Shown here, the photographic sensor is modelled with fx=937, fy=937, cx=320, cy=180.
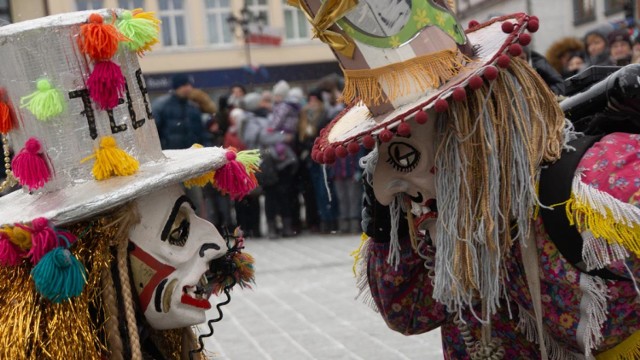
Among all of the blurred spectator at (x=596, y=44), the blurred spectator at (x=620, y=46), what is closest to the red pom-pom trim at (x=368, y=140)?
the blurred spectator at (x=620, y=46)

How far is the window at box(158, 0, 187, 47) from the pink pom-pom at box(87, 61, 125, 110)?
2583 cm

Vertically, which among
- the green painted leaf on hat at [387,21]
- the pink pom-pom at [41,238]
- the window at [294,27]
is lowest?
the window at [294,27]

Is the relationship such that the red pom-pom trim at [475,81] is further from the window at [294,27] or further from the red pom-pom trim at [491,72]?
the window at [294,27]

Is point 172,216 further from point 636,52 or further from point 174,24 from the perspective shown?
point 174,24

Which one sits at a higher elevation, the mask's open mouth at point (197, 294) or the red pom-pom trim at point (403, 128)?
the red pom-pom trim at point (403, 128)

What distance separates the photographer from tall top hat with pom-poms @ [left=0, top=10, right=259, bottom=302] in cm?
238

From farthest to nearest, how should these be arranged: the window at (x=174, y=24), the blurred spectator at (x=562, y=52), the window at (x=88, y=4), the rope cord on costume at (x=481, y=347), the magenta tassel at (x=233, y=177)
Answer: the window at (x=174, y=24), the window at (x=88, y=4), the blurred spectator at (x=562, y=52), the rope cord on costume at (x=481, y=347), the magenta tassel at (x=233, y=177)

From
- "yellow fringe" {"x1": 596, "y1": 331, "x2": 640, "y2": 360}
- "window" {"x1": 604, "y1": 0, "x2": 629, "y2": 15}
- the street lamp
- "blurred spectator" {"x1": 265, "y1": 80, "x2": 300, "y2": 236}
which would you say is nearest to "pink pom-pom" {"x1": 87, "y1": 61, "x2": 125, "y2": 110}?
"yellow fringe" {"x1": 596, "y1": 331, "x2": 640, "y2": 360}

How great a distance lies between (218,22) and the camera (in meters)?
28.4

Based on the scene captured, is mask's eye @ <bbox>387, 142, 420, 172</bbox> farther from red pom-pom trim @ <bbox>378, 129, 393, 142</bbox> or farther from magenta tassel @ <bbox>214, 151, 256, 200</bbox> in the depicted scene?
magenta tassel @ <bbox>214, 151, 256, 200</bbox>

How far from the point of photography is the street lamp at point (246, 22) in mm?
25542

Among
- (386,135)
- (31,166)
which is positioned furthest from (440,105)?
(31,166)

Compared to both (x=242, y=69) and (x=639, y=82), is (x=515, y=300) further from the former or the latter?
(x=242, y=69)

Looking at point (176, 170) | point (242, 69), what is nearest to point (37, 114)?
point (176, 170)
